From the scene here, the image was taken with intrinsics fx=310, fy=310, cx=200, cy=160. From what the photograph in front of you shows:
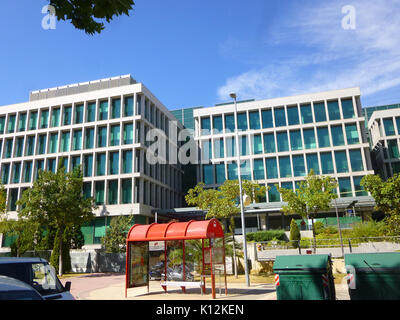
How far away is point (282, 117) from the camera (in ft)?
157

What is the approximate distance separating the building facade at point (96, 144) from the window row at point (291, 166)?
27.2 feet

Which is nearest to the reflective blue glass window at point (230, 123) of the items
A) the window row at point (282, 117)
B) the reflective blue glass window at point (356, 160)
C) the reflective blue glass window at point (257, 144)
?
the window row at point (282, 117)

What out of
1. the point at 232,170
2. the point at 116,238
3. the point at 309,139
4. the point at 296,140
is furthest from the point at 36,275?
the point at 309,139

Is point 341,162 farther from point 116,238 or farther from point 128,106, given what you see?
point 116,238

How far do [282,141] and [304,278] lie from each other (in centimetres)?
4055

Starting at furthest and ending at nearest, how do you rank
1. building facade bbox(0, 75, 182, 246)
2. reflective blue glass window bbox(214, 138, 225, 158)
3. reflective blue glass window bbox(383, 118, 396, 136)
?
reflective blue glass window bbox(214, 138, 225, 158)
reflective blue glass window bbox(383, 118, 396, 136)
building facade bbox(0, 75, 182, 246)

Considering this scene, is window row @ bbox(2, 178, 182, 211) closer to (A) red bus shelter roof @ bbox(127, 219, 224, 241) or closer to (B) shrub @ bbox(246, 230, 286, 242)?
(B) shrub @ bbox(246, 230, 286, 242)

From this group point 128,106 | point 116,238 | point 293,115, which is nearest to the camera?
point 116,238

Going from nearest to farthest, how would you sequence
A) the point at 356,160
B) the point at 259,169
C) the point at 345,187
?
1. the point at 345,187
2. the point at 356,160
3. the point at 259,169

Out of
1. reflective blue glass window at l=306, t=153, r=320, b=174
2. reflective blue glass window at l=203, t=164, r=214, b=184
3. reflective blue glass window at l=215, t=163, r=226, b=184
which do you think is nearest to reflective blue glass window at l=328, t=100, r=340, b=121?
reflective blue glass window at l=306, t=153, r=320, b=174

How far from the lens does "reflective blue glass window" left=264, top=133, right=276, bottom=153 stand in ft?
155

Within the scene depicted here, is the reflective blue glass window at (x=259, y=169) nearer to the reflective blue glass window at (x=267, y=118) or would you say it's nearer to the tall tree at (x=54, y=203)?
the reflective blue glass window at (x=267, y=118)

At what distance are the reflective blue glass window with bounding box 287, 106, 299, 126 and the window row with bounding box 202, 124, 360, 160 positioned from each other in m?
1.41
